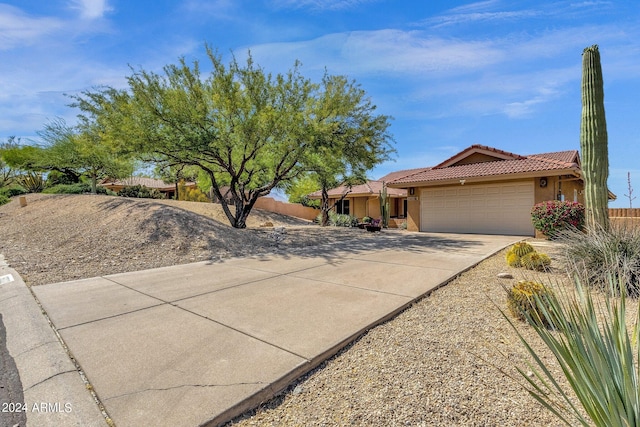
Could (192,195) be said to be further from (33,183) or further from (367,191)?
(367,191)

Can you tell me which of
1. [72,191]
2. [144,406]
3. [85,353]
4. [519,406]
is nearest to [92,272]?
[85,353]

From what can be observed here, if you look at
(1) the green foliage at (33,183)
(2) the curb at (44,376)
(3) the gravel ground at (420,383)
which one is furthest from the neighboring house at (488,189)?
(1) the green foliage at (33,183)

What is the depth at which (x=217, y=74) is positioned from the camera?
11.2 metres

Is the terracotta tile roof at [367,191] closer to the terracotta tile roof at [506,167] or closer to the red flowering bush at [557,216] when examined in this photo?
the terracotta tile roof at [506,167]

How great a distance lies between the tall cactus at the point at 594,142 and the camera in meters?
6.72

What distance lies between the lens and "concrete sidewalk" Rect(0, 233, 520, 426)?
2.58 meters

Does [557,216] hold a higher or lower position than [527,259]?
higher

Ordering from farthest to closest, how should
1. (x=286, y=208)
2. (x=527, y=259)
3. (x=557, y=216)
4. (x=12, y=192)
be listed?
(x=286, y=208) < (x=12, y=192) < (x=557, y=216) < (x=527, y=259)

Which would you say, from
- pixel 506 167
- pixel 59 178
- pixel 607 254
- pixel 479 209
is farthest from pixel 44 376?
pixel 59 178

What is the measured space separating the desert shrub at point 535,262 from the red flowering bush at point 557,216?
486 centimetres

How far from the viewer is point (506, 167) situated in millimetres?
15062

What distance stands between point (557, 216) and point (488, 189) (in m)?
4.53

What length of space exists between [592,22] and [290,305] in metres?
9.74

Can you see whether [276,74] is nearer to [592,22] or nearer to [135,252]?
[135,252]
